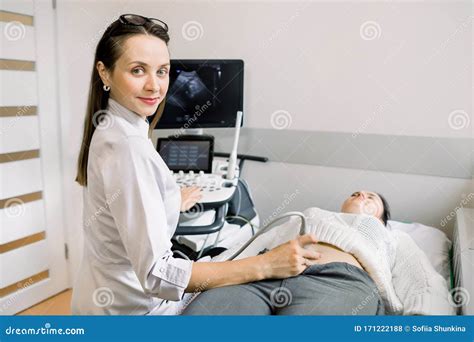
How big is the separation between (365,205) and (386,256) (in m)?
0.29

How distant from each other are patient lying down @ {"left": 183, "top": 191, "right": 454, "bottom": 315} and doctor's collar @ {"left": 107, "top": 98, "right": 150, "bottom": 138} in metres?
0.43

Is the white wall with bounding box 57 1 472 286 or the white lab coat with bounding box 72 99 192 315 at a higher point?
the white wall with bounding box 57 1 472 286

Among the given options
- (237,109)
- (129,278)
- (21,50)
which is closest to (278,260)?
(129,278)

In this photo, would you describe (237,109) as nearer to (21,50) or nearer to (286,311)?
(21,50)

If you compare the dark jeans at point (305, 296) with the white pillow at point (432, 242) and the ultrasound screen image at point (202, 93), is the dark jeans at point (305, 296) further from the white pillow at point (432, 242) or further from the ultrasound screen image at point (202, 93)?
the ultrasound screen image at point (202, 93)

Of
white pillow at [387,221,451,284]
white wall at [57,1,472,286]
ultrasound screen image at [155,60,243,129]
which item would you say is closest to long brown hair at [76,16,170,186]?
white wall at [57,1,472,286]

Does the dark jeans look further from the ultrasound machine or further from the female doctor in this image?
the ultrasound machine

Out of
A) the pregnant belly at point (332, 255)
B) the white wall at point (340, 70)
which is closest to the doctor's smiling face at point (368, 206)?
the white wall at point (340, 70)

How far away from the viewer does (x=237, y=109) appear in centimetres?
191

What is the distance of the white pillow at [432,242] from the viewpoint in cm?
157

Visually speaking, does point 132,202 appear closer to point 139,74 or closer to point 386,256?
point 139,74

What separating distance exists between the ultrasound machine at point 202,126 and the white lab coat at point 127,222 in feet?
2.15

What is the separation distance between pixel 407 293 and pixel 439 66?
3.13ft

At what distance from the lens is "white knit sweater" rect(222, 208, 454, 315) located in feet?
4.05
